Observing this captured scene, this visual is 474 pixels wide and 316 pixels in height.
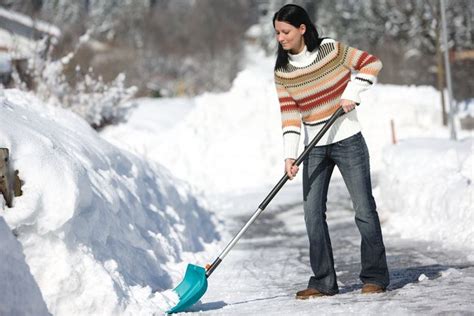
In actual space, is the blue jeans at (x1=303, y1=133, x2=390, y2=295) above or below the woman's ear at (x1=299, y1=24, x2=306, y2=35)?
below

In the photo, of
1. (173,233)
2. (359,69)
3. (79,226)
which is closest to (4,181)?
(79,226)

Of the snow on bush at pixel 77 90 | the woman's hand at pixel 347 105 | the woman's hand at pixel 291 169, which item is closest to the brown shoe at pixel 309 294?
the woman's hand at pixel 291 169

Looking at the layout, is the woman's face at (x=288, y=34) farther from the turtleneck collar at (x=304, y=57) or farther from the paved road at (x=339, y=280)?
the paved road at (x=339, y=280)

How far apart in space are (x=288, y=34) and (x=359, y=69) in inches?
20.5

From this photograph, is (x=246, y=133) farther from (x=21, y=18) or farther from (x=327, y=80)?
(x=21, y=18)

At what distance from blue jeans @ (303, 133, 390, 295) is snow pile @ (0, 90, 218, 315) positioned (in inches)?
42.6

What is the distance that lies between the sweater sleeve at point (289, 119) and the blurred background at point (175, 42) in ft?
51.4

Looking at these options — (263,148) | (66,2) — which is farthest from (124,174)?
(66,2)

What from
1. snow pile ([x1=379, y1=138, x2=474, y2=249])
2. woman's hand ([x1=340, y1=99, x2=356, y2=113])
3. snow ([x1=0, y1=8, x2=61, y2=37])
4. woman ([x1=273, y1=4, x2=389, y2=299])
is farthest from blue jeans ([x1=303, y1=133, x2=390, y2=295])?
snow ([x1=0, y1=8, x2=61, y2=37])

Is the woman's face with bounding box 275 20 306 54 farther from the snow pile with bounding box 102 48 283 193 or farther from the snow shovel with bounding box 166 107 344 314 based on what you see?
the snow pile with bounding box 102 48 283 193

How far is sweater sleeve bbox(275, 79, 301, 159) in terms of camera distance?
6109 millimetres

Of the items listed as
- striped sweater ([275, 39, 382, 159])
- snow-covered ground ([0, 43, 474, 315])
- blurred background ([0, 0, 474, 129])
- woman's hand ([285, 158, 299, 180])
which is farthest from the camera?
blurred background ([0, 0, 474, 129])

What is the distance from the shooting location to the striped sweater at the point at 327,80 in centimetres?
591

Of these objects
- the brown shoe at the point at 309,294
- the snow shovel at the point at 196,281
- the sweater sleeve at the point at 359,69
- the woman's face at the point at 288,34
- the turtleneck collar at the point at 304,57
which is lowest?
the brown shoe at the point at 309,294
